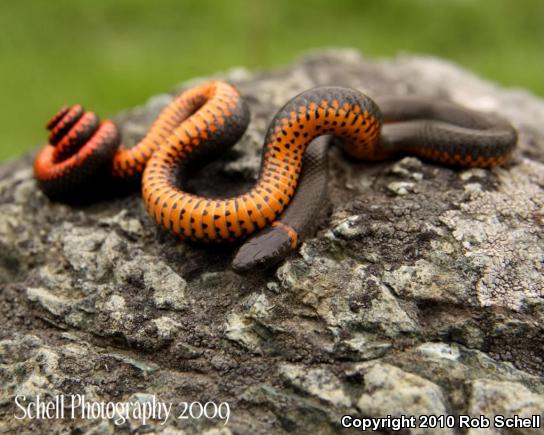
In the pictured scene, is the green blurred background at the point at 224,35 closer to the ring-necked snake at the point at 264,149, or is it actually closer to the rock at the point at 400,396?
the ring-necked snake at the point at 264,149

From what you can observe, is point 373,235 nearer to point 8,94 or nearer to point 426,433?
point 426,433

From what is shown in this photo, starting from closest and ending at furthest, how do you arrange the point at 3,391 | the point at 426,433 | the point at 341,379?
the point at 426,433
the point at 341,379
the point at 3,391

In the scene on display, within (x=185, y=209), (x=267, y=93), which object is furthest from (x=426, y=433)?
(x=267, y=93)

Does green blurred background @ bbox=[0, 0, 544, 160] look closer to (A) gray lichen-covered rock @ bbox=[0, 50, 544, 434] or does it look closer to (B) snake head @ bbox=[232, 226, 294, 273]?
(A) gray lichen-covered rock @ bbox=[0, 50, 544, 434]

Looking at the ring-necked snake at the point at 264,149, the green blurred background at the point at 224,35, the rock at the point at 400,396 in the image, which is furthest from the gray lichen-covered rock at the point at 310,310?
the green blurred background at the point at 224,35

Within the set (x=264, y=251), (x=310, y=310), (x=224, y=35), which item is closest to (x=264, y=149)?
(x=264, y=251)

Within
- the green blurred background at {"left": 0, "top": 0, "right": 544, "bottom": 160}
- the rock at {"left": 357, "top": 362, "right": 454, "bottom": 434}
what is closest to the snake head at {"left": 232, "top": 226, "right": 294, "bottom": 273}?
the rock at {"left": 357, "top": 362, "right": 454, "bottom": 434}
